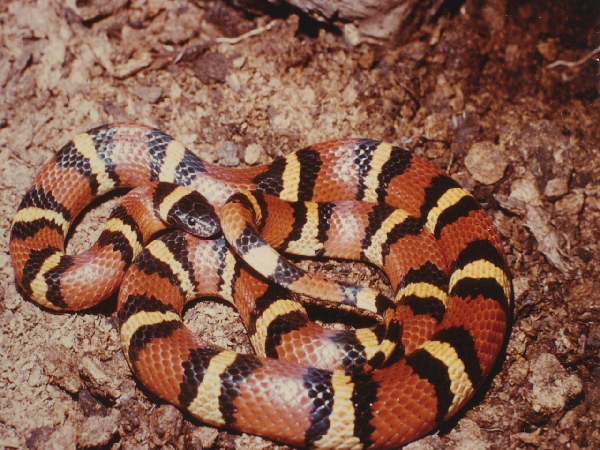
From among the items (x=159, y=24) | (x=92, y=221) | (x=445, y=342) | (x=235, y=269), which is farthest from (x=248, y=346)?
(x=159, y=24)

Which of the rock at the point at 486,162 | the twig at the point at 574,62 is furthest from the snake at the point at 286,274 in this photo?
the twig at the point at 574,62

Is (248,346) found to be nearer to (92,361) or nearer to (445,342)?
(92,361)

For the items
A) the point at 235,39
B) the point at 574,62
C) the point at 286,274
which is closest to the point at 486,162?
the point at 574,62

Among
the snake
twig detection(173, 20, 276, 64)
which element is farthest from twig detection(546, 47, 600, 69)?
twig detection(173, 20, 276, 64)

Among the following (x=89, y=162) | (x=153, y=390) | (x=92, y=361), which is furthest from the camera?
(x=89, y=162)

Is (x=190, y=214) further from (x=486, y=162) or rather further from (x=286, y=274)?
(x=486, y=162)

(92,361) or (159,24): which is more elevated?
(159,24)
